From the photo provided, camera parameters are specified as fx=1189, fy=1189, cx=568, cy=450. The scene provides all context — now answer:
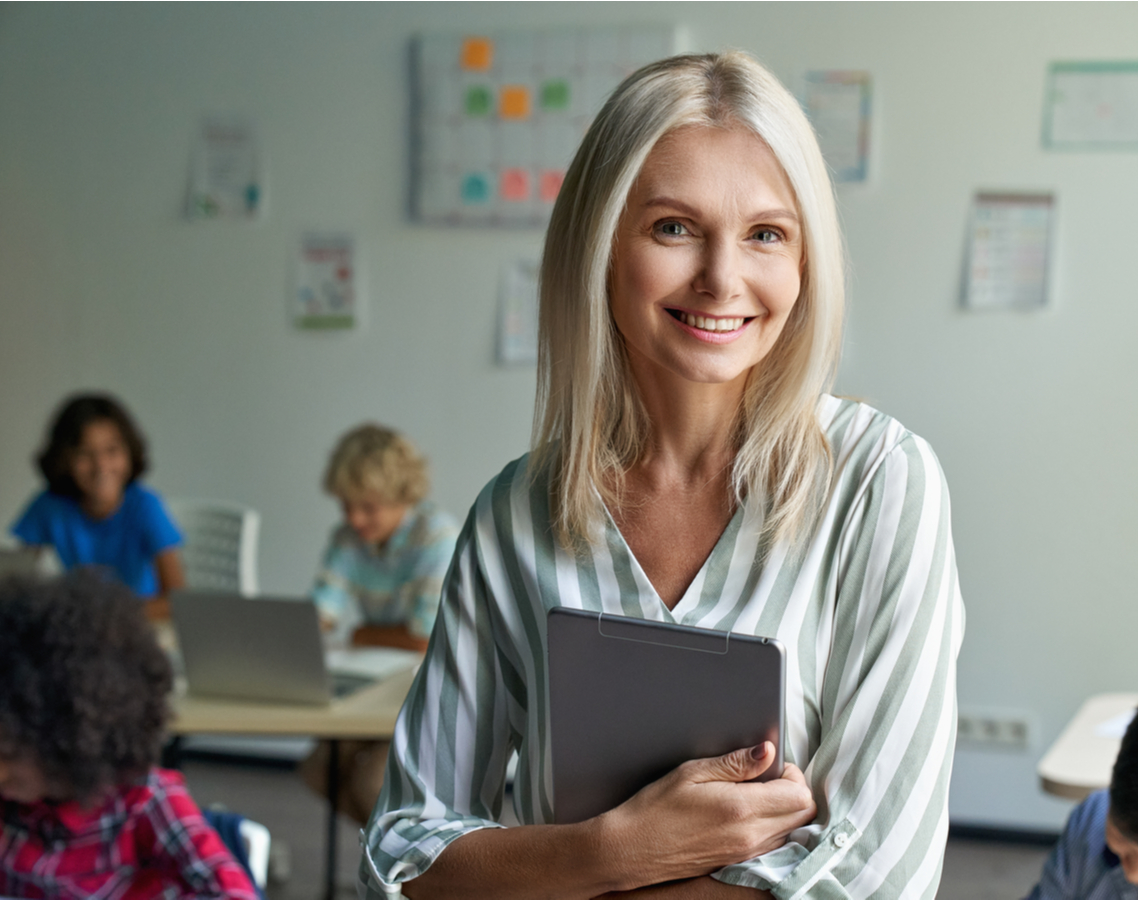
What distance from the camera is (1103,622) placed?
360 cm

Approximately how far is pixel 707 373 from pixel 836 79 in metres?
2.93

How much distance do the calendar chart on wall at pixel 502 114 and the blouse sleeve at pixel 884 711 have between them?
311 cm

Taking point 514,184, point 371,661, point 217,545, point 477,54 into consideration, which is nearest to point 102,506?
point 217,545

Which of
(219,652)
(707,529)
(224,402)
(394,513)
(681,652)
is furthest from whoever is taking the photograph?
(224,402)

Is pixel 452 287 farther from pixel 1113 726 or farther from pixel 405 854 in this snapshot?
pixel 405 854

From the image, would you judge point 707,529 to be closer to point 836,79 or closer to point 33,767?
point 33,767

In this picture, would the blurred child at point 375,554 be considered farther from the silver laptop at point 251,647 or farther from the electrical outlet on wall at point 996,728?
the electrical outlet on wall at point 996,728

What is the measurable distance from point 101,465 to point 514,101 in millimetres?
1770

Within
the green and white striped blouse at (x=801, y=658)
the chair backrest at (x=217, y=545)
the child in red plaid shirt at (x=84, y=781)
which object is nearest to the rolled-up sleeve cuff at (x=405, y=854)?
the green and white striped blouse at (x=801, y=658)

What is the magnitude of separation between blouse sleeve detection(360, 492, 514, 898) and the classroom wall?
2.82 m

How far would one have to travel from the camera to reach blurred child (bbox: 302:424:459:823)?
320cm

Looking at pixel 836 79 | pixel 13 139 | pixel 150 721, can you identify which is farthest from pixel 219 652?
pixel 13 139

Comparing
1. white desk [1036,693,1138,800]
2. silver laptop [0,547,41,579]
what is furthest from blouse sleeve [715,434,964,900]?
silver laptop [0,547,41,579]

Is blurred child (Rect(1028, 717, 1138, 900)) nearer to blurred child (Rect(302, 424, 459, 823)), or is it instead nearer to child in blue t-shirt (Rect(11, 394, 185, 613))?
blurred child (Rect(302, 424, 459, 823))
